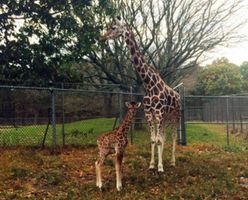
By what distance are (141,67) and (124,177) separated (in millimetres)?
3120

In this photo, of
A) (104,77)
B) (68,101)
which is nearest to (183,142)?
(68,101)

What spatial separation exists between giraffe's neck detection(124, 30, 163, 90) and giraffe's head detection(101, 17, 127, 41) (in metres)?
0.17

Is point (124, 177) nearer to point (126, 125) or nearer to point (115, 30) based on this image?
point (126, 125)

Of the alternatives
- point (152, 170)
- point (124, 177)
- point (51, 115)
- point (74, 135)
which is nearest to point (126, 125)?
point (124, 177)

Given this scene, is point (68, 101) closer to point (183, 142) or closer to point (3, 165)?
point (183, 142)

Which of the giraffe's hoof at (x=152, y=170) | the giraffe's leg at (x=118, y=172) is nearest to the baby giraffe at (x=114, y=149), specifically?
the giraffe's leg at (x=118, y=172)

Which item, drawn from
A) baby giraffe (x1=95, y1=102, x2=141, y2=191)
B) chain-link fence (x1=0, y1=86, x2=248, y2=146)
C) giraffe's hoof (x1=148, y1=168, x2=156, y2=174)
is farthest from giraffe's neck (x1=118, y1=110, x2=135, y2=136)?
chain-link fence (x1=0, y1=86, x2=248, y2=146)

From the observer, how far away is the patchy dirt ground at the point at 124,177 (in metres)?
8.04

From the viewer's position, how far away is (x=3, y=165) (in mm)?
10094

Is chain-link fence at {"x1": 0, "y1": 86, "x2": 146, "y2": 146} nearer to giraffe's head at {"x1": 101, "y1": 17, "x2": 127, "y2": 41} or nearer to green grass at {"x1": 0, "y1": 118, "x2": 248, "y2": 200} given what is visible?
green grass at {"x1": 0, "y1": 118, "x2": 248, "y2": 200}

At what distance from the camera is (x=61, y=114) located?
15852 mm

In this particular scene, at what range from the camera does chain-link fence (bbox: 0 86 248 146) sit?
1298 centimetres

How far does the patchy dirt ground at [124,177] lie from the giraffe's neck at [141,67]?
2.16 meters

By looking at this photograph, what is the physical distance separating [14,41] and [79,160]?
6709mm
